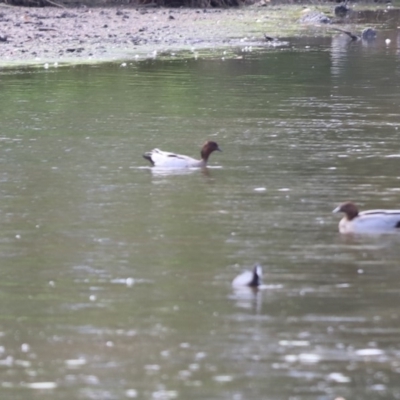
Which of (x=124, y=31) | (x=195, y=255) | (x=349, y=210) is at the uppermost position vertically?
(x=124, y=31)

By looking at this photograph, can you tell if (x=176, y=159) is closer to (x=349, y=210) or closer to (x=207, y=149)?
(x=207, y=149)

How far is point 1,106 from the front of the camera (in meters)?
15.9

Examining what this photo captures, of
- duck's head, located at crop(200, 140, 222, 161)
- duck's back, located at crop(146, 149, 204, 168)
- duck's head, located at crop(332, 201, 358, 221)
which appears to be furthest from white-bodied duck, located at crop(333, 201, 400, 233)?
duck's head, located at crop(200, 140, 222, 161)

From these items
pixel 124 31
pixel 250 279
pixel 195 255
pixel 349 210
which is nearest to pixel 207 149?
pixel 349 210

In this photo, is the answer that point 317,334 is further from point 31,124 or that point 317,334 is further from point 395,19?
point 395,19

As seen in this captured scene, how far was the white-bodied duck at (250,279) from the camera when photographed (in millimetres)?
6895

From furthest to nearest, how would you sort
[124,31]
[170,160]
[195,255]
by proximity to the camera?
[124,31]
[170,160]
[195,255]

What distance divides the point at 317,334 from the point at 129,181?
473 cm

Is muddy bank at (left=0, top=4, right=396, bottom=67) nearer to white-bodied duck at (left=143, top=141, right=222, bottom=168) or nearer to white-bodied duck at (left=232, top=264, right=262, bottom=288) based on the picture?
white-bodied duck at (left=143, top=141, right=222, bottom=168)

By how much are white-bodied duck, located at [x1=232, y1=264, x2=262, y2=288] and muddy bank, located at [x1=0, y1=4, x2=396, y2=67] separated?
15533 mm

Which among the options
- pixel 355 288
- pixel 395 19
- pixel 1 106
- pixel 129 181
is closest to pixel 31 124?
pixel 1 106

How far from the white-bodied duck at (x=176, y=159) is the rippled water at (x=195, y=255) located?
0.39 ft

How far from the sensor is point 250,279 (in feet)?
22.6

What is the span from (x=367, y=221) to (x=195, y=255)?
1427 millimetres
